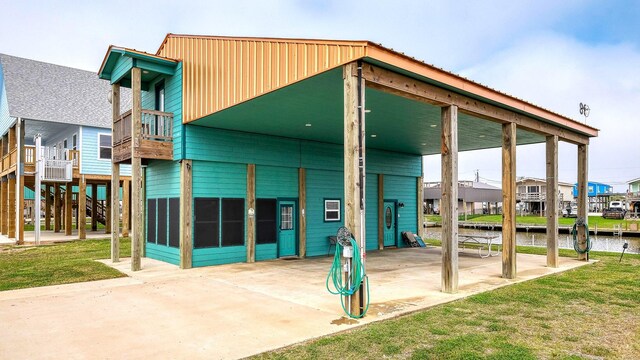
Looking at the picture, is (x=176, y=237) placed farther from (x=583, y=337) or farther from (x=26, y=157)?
(x=26, y=157)

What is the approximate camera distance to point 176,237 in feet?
34.8

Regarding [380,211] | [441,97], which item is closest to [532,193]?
[380,211]

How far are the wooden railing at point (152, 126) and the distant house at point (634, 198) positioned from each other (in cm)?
4625

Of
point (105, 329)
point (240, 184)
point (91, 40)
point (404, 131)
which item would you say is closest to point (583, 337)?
point (105, 329)

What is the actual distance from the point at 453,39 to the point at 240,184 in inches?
421

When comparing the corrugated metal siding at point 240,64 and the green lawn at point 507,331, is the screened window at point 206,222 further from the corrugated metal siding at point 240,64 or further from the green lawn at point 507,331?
the green lawn at point 507,331

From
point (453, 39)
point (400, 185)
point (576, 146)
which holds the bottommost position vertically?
point (400, 185)

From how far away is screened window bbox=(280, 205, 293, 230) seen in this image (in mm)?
12094

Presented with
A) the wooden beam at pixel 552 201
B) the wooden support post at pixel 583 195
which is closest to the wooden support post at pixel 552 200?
the wooden beam at pixel 552 201

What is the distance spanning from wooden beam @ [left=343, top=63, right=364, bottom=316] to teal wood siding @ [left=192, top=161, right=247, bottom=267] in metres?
5.72

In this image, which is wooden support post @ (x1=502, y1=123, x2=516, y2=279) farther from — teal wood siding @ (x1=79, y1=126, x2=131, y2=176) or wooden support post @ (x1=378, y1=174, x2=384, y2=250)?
teal wood siding @ (x1=79, y1=126, x2=131, y2=176)

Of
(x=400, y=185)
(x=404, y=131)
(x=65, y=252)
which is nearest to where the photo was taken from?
(x=404, y=131)

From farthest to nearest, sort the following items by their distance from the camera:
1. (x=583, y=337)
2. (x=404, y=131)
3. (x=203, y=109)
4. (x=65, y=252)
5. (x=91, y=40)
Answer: (x=91, y=40), (x=65, y=252), (x=404, y=131), (x=203, y=109), (x=583, y=337)

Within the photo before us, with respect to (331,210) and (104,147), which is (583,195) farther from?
(104,147)
